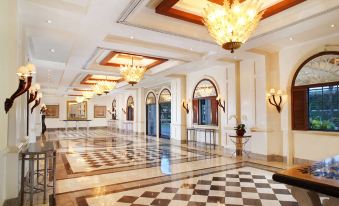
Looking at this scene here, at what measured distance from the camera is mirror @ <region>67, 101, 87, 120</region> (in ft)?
71.7

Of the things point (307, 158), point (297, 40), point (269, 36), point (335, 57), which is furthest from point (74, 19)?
point (307, 158)

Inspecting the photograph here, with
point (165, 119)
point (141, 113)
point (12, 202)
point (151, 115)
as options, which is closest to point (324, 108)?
point (12, 202)

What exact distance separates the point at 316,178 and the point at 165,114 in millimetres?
11697

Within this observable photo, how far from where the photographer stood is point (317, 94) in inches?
241

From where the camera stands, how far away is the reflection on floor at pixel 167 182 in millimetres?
3772

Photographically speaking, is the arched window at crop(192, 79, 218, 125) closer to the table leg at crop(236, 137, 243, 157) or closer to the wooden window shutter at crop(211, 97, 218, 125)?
the wooden window shutter at crop(211, 97, 218, 125)

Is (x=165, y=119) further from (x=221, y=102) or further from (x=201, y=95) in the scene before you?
(x=221, y=102)

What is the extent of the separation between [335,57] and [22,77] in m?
6.75

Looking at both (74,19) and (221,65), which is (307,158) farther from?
→ (74,19)

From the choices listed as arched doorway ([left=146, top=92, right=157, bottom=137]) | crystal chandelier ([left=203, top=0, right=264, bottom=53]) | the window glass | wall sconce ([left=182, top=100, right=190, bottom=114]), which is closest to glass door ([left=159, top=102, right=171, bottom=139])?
arched doorway ([left=146, top=92, right=157, bottom=137])

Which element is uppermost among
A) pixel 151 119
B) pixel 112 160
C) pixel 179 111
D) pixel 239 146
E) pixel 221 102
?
pixel 221 102

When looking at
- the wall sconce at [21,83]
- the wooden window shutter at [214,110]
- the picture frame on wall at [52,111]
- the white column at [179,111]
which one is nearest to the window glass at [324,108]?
the wooden window shutter at [214,110]

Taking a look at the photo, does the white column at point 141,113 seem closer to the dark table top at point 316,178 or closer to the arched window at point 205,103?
the arched window at point 205,103

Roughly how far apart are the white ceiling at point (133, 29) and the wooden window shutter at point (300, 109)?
1.40 meters
